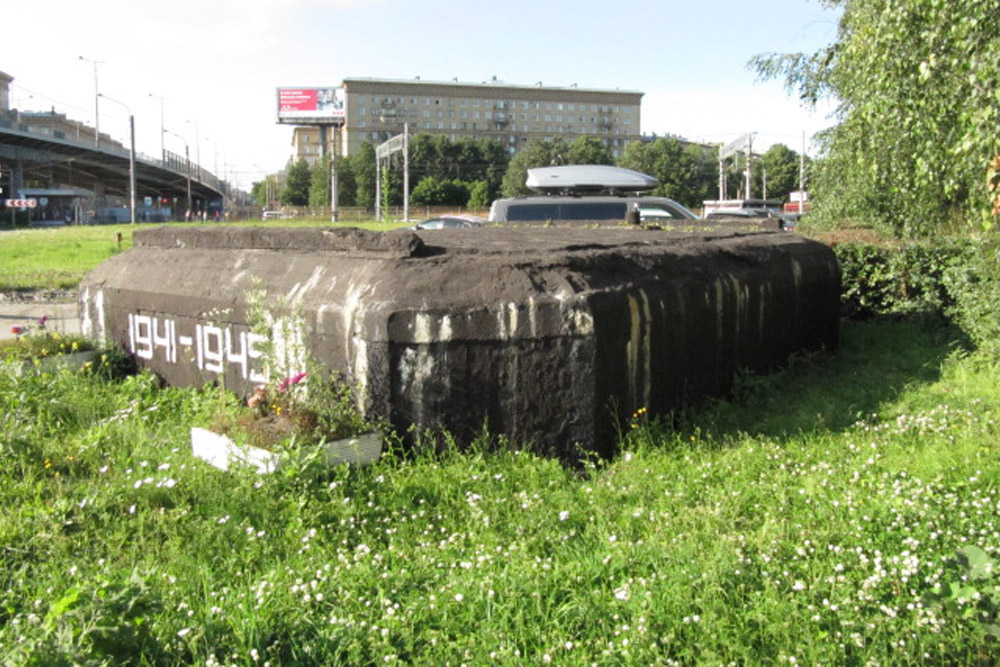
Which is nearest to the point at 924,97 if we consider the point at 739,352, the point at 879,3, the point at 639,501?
the point at 879,3

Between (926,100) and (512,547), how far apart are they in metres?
5.04

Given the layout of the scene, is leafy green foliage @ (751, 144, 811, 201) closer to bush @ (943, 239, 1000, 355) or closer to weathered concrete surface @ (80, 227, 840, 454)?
bush @ (943, 239, 1000, 355)

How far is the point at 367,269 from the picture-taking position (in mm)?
5543

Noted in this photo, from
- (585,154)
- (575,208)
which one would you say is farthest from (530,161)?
(575,208)

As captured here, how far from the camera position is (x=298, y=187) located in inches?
4309

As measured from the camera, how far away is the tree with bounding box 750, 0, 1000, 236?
5551 millimetres

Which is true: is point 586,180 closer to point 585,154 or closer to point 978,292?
point 978,292

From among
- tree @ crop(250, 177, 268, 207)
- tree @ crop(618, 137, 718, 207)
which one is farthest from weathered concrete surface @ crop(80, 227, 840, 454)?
tree @ crop(250, 177, 268, 207)

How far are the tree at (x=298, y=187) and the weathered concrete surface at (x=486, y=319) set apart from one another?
104803 mm

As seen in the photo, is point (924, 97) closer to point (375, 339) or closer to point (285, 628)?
point (375, 339)

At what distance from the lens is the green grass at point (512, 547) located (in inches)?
121

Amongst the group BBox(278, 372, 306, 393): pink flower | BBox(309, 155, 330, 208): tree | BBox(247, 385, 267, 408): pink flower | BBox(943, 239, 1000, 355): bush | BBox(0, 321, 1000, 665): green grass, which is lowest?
BBox(0, 321, 1000, 665): green grass

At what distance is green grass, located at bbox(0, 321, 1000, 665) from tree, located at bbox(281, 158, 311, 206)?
10629 cm

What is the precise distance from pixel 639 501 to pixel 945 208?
8649 mm
